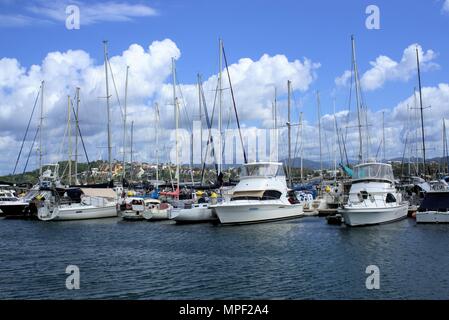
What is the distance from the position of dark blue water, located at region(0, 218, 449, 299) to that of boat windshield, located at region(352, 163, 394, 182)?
5.07 metres

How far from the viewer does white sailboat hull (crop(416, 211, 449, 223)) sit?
46.8 meters

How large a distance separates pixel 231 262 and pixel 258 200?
833 inches

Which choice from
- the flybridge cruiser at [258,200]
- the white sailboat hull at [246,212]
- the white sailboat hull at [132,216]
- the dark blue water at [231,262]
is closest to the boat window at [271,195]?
the flybridge cruiser at [258,200]

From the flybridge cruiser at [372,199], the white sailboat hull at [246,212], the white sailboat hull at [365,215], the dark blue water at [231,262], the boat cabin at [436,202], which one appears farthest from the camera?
the white sailboat hull at [246,212]

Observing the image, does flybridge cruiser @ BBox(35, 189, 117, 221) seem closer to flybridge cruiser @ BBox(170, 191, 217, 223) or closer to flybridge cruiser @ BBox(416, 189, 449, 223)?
flybridge cruiser @ BBox(170, 191, 217, 223)

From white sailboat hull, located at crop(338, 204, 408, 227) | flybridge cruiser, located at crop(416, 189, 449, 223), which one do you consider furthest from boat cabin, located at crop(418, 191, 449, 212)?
white sailboat hull, located at crop(338, 204, 408, 227)

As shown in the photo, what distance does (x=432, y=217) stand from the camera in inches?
1865

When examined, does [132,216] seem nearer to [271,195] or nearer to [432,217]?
[271,195]

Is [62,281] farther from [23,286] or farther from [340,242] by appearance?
[340,242]

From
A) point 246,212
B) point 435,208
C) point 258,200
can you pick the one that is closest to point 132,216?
point 246,212

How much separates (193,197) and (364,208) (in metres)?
30.5

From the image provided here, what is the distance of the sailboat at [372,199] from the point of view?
150 feet

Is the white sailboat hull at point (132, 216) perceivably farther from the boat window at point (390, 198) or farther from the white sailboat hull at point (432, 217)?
the white sailboat hull at point (432, 217)
